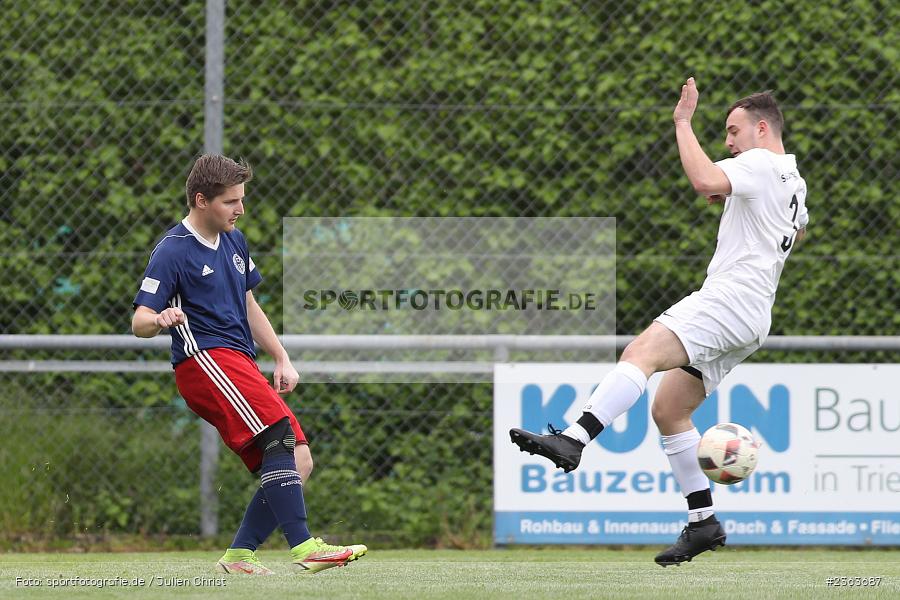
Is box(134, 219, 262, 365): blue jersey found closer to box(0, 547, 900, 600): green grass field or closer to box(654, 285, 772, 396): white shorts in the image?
box(0, 547, 900, 600): green grass field

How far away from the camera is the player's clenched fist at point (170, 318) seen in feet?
15.8

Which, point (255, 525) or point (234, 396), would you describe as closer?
point (234, 396)

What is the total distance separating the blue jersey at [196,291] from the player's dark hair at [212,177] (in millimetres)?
156

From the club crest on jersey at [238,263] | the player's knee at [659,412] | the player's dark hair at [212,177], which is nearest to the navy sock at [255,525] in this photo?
the club crest on jersey at [238,263]

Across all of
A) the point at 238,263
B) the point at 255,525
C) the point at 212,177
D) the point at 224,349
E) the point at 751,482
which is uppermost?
the point at 212,177

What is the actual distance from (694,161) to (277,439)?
6.08 ft

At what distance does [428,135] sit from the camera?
8.32 meters

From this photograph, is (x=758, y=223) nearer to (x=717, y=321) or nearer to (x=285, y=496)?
(x=717, y=321)

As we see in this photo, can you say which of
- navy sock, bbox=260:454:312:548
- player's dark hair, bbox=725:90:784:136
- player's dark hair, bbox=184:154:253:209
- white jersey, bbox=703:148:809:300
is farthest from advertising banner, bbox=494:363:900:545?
player's dark hair, bbox=184:154:253:209

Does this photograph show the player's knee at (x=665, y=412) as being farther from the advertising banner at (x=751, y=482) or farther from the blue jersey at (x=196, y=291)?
the advertising banner at (x=751, y=482)

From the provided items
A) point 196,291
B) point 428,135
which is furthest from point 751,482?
point 196,291

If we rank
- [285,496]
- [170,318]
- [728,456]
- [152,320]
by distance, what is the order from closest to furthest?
1. [170,318]
2. [152,320]
3. [285,496]
4. [728,456]

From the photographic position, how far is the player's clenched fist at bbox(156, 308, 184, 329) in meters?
4.81

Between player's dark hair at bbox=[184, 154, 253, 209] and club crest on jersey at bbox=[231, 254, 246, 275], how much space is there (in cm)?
27
